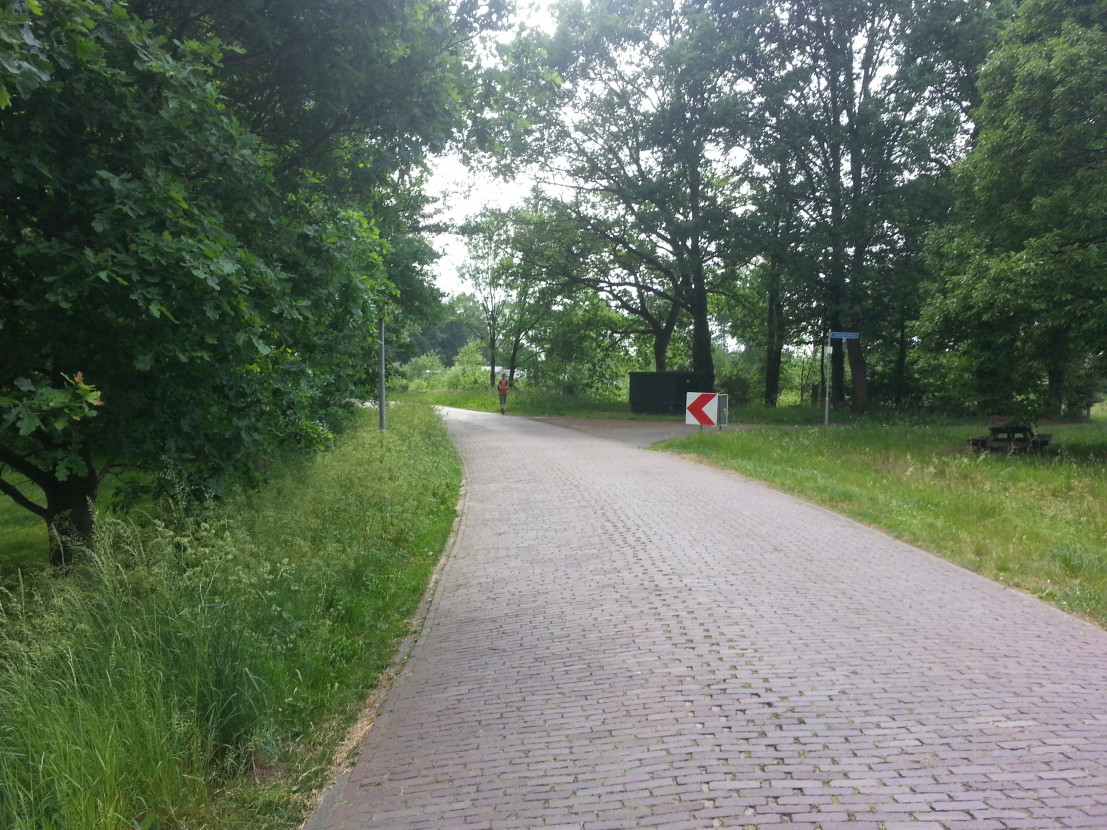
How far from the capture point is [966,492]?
1209 centimetres

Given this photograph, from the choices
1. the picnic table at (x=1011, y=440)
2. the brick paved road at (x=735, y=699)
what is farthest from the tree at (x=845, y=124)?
the brick paved road at (x=735, y=699)

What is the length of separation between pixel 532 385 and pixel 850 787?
42.1 m

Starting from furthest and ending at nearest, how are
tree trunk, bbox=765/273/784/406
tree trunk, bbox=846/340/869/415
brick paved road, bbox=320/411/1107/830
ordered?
tree trunk, bbox=765/273/784/406 < tree trunk, bbox=846/340/869/415 < brick paved road, bbox=320/411/1107/830

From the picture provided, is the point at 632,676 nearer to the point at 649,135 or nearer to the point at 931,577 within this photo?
the point at 931,577

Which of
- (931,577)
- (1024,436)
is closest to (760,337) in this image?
(1024,436)

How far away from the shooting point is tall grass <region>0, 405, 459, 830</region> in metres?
3.70

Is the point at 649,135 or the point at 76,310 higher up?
the point at 649,135

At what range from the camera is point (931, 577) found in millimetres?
7410

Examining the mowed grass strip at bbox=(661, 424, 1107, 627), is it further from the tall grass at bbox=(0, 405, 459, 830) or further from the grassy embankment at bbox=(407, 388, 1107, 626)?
the tall grass at bbox=(0, 405, 459, 830)

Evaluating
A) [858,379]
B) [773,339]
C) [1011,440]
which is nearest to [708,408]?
[1011,440]

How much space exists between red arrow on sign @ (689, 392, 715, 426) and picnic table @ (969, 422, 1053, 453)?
236 inches

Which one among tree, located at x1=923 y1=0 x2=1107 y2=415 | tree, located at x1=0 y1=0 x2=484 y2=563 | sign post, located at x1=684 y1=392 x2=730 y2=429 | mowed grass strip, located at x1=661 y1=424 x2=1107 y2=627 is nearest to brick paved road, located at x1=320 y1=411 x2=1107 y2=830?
mowed grass strip, located at x1=661 y1=424 x2=1107 y2=627

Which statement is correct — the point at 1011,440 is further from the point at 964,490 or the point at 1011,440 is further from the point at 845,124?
the point at 845,124

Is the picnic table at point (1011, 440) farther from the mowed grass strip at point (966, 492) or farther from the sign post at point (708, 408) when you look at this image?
the sign post at point (708, 408)
